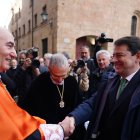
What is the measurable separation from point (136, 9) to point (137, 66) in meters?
16.8

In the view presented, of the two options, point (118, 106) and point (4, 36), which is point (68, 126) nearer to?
point (118, 106)

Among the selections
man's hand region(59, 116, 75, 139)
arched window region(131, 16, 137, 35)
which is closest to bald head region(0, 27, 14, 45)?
man's hand region(59, 116, 75, 139)

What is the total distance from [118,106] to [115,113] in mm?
73

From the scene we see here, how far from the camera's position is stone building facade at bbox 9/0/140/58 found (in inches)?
634

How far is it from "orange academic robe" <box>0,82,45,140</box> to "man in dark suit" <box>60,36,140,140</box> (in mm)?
477

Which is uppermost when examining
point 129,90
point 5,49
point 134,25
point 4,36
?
point 134,25

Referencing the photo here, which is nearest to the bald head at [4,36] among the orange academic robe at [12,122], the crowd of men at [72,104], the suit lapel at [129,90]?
the crowd of men at [72,104]

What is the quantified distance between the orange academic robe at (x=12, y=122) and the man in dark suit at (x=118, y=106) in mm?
477

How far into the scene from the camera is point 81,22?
1672cm

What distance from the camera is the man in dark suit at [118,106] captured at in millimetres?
2268

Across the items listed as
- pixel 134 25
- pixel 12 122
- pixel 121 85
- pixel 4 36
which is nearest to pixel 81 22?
pixel 134 25

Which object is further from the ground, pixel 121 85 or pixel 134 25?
pixel 134 25

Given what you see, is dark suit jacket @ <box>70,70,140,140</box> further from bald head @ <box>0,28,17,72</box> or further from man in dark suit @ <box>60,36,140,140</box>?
bald head @ <box>0,28,17,72</box>

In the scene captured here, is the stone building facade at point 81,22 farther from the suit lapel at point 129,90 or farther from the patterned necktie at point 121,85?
→ the suit lapel at point 129,90
